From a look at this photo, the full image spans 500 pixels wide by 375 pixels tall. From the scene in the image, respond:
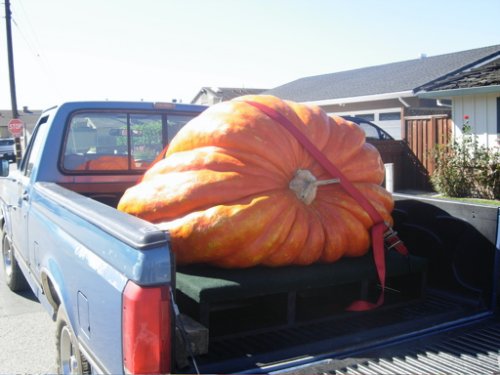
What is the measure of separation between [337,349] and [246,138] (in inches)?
46.6

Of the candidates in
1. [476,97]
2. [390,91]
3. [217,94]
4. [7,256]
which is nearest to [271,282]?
[7,256]

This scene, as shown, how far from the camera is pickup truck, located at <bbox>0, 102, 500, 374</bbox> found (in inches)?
79.0

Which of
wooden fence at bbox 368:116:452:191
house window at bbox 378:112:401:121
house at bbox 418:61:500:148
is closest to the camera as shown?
house at bbox 418:61:500:148

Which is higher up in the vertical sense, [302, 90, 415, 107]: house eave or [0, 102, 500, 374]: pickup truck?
[302, 90, 415, 107]: house eave

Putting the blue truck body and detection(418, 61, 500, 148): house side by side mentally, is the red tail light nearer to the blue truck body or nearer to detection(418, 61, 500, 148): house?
the blue truck body

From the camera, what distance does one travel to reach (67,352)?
10.2 ft

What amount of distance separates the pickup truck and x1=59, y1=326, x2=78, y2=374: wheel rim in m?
0.01

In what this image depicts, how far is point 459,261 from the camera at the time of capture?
11.3ft

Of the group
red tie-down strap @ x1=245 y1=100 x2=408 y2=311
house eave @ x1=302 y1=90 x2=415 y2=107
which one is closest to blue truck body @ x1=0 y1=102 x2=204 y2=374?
red tie-down strap @ x1=245 y1=100 x2=408 y2=311

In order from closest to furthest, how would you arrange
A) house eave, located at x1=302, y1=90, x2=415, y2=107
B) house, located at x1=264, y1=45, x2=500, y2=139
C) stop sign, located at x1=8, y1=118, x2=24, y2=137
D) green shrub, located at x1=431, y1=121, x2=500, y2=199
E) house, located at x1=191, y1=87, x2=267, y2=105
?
green shrub, located at x1=431, y1=121, x2=500, y2=199 → house eave, located at x1=302, y1=90, x2=415, y2=107 → house, located at x1=264, y1=45, x2=500, y2=139 → stop sign, located at x1=8, y1=118, x2=24, y2=137 → house, located at x1=191, y1=87, x2=267, y2=105

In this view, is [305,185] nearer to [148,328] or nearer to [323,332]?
[323,332]

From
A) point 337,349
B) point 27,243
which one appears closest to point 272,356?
point 337,349

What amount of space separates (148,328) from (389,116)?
71.9 feet

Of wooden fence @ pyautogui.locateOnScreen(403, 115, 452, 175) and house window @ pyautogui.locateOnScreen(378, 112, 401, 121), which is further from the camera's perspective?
house window @ pyautogui.locateOnScreen(378, 112, 401, 121)
